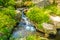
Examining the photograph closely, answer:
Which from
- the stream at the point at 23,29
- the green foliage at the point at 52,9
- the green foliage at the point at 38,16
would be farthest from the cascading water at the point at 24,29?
the green foliage at the point at 52,9

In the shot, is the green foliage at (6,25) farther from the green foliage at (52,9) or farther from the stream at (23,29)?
the green foliage at (52,9)

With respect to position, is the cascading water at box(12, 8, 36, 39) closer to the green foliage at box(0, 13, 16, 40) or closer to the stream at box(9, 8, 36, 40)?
the stream at box(9, 8, 36, 40)

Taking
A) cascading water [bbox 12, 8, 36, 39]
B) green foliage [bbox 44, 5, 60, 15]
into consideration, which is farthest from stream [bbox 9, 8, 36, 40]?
green foliage [bbox 44, 5, 60, 15]

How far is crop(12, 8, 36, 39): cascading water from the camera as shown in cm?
1352

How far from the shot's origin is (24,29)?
48.6 ft

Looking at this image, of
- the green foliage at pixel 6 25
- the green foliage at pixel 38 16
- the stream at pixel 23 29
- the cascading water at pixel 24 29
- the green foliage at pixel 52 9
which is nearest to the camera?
the green foliage at pixel 6 25

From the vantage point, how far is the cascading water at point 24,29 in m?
13.5

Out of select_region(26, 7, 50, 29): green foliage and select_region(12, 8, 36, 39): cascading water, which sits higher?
select_region(26, 7, 50, 29): green foliage

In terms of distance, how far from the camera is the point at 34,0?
2181 cm

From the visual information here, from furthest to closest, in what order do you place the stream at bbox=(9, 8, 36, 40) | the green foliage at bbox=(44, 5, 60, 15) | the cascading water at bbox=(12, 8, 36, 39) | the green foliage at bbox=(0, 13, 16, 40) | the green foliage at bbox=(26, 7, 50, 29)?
the green foliage at bbox=(44, 5, 60, 15)
the green foliage at bbox=(26, 7, 50, 29)
the cascading water at bbox=(12, 8, 36, 39)
the stream at bbox=(9, 8, 36, 40)
the green foliage at bbox=(0, 13, 16, 40)

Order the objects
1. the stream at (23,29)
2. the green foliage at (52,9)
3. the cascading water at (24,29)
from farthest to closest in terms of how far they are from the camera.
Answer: the green foliage at (52,9) < the cascading water at (24,29) < the stream at (23,29)

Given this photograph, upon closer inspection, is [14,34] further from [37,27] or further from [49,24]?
[49,24]

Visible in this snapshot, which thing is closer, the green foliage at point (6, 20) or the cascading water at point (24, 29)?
the green foliage at point (6, 20)

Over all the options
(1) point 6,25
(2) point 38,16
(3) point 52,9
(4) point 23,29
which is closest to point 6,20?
(1) point 6,25
